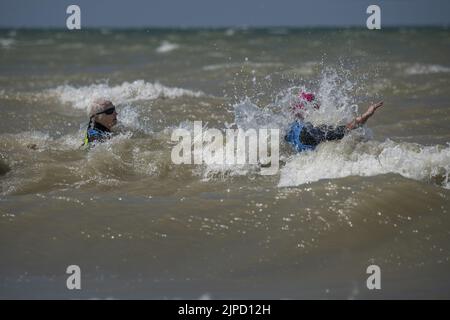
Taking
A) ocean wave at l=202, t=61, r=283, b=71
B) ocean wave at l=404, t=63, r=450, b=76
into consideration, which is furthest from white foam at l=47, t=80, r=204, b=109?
ocean wave at l=404, t=63, r=450, b=76

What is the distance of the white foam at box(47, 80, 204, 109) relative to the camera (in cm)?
1480

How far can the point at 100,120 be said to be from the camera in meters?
8.23

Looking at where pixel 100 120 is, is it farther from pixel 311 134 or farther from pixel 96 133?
pixel 311 134

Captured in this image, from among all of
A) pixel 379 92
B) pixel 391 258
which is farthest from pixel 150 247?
pixel 379 92

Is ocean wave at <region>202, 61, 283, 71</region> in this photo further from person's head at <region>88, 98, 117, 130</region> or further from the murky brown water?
person's head at <region>88, 98, 117, 130</region>

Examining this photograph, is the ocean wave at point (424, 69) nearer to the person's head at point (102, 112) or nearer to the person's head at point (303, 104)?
the person's head at point (303, 104)

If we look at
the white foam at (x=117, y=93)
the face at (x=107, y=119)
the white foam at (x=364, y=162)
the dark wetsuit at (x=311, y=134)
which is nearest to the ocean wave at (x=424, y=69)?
the white foam at (x=117, y=93)

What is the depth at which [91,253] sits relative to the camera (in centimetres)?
546

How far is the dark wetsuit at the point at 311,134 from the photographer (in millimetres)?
7649

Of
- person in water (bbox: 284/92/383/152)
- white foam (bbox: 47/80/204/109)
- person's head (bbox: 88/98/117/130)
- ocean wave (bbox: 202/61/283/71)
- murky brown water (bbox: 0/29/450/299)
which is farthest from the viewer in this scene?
ocean wave (bbox: 202/61/283/71)

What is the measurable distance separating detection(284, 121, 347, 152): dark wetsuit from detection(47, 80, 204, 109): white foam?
7.28 m

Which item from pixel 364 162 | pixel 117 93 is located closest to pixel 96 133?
pixel 364 162

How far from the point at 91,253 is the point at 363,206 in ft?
8.16
